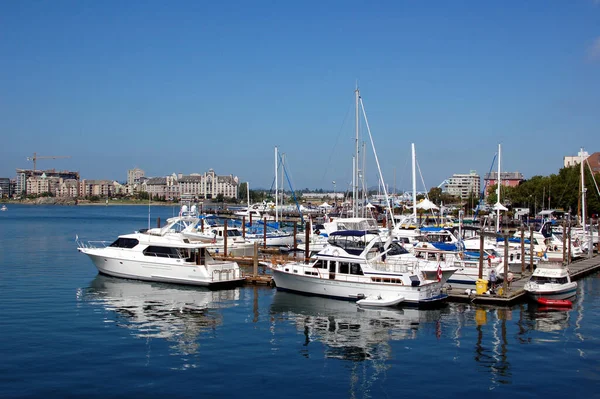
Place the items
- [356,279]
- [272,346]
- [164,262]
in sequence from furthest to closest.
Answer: [164,262], [356,279], [272,346]

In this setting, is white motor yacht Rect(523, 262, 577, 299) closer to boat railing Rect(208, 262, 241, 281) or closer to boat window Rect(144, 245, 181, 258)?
boat railing Rect(208, 262, 241, 281)

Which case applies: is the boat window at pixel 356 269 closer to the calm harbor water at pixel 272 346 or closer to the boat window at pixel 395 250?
the calm harbor water at pixel 272 346

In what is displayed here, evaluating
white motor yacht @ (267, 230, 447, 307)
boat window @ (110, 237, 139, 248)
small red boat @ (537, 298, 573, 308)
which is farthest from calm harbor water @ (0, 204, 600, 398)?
boat window @ (110, 237, 139, 248)

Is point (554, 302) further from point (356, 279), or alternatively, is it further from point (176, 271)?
point (176, 271)

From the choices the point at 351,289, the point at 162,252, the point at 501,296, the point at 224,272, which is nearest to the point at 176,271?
the point at 162,252

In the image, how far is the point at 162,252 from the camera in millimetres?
38938

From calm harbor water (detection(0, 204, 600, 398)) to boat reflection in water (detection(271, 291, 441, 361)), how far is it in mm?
88

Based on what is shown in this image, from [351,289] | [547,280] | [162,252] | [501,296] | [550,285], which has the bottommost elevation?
[501,296]

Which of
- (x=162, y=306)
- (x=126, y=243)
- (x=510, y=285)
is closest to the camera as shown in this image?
(x=162, y=306)

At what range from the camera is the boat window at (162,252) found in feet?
127

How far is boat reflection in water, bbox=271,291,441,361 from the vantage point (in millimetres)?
24438

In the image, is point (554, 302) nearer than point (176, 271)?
Yes

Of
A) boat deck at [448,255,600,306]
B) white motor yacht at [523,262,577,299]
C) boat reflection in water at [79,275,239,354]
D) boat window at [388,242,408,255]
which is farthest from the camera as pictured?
boat window at [388,242,408,255]

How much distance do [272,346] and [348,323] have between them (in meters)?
5.59
